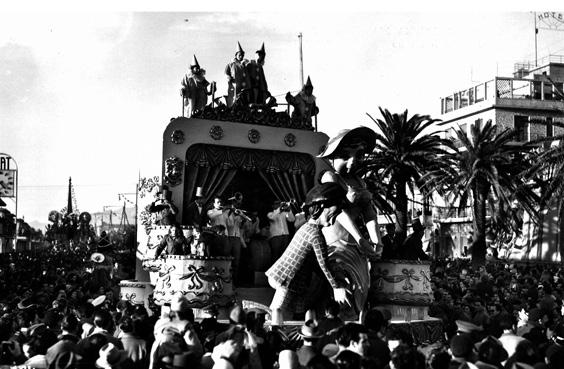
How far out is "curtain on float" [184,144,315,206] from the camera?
17641 millimetres

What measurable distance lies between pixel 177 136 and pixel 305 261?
21.5 feet

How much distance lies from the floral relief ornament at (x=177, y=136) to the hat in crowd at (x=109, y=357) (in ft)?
34.4

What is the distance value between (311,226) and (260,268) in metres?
5.68

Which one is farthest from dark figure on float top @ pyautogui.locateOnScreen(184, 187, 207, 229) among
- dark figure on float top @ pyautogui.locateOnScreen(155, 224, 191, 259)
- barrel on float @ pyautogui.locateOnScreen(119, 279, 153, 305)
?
barrel on float @ pyautogui.locateOnScreen(119, 279, 153, 305)

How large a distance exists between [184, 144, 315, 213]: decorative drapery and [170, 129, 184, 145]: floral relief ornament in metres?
0.34

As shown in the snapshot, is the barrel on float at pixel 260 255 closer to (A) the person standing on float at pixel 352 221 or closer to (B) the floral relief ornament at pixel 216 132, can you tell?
(B) the floral relief ornament at pixel 216 132

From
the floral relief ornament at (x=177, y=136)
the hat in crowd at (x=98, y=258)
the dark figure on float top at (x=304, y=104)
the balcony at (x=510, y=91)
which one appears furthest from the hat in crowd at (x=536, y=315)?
the balcony at (x=510, y=91)

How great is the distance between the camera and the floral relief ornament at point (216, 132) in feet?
57.3

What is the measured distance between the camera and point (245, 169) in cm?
1842

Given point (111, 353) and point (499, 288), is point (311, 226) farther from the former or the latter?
point (499, 288)

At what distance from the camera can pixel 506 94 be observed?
176ft

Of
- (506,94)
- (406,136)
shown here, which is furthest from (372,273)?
(506,94)

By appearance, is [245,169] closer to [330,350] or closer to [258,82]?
[258,82]

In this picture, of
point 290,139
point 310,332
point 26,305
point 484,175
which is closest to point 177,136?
point 290,139
